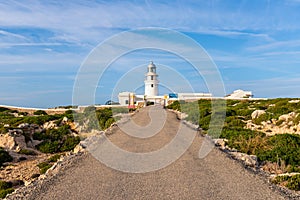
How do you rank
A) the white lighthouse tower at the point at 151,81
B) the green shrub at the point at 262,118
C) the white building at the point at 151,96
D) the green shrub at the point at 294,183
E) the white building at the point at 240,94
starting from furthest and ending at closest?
the white building at the point at 240,94, the white lighthouse tower at the point at 151,81, the white building at the point at 151,96, the green shrub at the point at 262,118, the green shrub at the point at 294,183

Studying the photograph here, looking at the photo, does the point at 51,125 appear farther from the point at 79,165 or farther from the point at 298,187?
the point at 298,187

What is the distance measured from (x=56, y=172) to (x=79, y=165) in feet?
3.11

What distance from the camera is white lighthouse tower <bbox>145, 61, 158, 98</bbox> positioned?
195 ft

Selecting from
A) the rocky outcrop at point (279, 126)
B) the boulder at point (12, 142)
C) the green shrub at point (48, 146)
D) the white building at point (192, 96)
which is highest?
the white building at point (192, 96)

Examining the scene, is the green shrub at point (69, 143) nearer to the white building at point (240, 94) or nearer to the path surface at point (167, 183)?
the path surface at point (167, 183)

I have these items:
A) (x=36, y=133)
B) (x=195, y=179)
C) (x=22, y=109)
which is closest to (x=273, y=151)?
(x=195, y=179)

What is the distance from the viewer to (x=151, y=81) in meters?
59.6

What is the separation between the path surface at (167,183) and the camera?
7348 mm

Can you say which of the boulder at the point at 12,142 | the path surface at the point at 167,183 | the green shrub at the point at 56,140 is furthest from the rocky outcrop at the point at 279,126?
the boulder at the point at 12,142

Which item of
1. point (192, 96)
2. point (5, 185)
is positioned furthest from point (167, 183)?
point (192, 96)

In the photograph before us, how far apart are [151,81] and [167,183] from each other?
51.6m

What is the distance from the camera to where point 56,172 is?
1003cm

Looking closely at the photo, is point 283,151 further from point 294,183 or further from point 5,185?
point 5,185

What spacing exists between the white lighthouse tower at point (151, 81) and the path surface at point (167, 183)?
1914 inches
